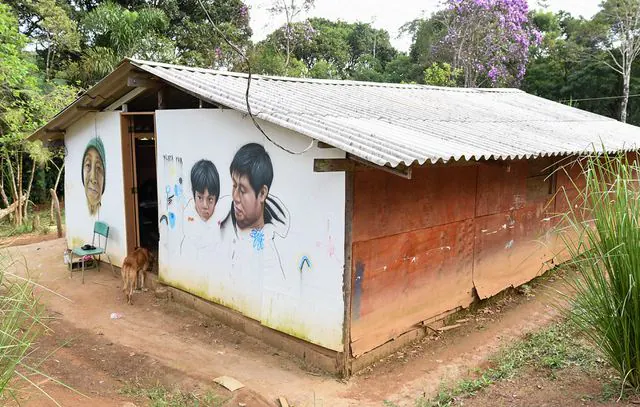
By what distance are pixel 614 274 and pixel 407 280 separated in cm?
290

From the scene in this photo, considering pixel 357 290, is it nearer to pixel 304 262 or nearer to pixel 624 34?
pixel 304 262

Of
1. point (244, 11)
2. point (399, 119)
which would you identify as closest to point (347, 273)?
point (399, 119)

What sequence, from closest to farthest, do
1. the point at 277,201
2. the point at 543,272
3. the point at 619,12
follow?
the point at 277,201
the point at 543,272
the point at 619,12

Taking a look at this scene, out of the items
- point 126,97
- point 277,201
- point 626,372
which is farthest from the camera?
point 126,97

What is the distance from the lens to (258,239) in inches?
235

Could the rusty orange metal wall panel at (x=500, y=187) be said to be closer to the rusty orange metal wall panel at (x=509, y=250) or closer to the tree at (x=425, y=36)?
the rusty orange metal wall panel at (x=509, y=250)

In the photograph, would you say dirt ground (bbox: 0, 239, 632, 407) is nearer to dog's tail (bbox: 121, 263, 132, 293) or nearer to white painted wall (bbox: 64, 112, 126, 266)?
dog's tail (bbox: 121, 263, 132, 293)

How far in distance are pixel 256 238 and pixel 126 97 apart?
3.78 meters

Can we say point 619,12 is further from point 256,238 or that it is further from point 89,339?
point 89,339

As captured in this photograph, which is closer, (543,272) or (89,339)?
(89,339)

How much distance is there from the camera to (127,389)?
15.8ft

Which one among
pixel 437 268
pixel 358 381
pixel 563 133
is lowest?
pixel 358 381

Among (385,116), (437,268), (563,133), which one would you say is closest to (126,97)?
(385,116)

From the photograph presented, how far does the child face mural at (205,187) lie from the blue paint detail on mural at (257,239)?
858 millimetres
